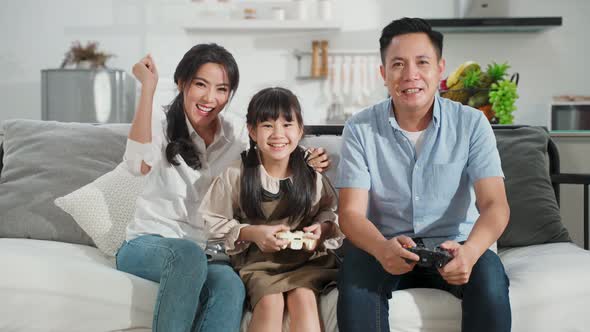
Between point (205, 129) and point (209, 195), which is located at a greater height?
point (205, 129)

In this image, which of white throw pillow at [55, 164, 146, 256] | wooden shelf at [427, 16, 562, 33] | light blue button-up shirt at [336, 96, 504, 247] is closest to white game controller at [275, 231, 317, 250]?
light blue button-up shirt at [336, 96, 504, 247]

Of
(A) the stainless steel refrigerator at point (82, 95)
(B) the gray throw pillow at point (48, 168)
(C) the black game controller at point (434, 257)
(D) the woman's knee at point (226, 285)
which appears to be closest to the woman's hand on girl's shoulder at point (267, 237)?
(D) the woman's knee at point (226, 285)

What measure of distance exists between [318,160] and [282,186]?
0.60 feet

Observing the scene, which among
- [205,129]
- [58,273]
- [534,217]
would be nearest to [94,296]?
[58,273]

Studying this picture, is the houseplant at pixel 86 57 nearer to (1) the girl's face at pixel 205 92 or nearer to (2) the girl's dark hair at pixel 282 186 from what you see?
(1) the girl's face at pixel 205 92

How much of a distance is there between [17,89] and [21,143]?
2962 mm

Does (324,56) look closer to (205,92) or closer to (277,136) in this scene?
(205,92)

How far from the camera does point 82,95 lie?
456cm

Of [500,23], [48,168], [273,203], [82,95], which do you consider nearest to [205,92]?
[273,203]

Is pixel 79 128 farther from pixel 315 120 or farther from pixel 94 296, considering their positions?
pixel 315 120

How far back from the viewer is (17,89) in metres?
5.18

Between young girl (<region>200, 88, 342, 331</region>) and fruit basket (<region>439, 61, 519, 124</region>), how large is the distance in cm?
97

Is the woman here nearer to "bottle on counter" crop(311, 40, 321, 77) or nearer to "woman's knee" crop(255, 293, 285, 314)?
"woman's knee" crop(255, 293, 285, 314)

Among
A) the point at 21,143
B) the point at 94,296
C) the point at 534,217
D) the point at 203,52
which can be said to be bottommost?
the point at 94,296
